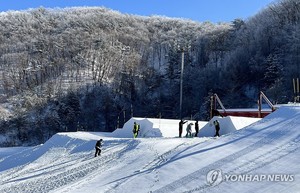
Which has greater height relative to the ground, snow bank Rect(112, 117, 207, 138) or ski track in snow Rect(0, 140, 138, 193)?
snow bank Rect(112, 117, 207, 138)

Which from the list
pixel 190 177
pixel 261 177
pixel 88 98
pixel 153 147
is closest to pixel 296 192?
pixel 261 177

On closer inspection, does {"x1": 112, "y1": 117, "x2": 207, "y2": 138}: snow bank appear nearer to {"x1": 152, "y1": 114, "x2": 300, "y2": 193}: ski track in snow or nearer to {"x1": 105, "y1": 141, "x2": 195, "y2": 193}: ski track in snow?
{"x1": 105, "y1": 141, "x2": 195, "y2": 193}: ski track in snow

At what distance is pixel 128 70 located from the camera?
228 ft

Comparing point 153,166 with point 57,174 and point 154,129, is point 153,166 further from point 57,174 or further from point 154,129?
point 154,129

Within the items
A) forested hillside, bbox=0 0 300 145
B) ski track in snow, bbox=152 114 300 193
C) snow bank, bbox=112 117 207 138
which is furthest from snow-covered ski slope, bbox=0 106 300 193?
forested hillside, bbox=0 0 300 145

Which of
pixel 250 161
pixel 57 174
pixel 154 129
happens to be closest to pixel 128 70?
pixel 154 129

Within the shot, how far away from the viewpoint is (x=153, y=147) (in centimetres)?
1705

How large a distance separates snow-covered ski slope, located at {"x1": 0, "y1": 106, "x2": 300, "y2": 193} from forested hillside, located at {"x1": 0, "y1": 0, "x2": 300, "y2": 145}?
102ft

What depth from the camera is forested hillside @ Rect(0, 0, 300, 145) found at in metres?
54.2

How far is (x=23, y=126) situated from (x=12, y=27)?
49.5m

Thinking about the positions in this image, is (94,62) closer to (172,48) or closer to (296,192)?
(172,48)

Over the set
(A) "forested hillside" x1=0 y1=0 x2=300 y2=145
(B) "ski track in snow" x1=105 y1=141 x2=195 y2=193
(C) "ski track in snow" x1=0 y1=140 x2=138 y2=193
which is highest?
(A) "forested hillside" x1=0 y1=0 x2=300 y2=145

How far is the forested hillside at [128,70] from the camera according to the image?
54.2 metres

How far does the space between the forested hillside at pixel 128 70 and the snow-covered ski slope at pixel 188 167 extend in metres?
31.1
